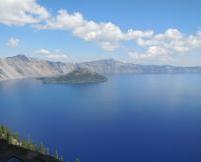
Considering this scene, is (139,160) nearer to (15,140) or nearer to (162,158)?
(162,158)

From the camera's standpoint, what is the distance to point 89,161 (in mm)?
186125

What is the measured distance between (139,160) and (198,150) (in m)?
42.9

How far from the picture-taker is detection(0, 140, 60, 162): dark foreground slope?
162 feet

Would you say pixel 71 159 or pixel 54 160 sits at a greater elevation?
pixel 54 160

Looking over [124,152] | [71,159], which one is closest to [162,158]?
[124,152]

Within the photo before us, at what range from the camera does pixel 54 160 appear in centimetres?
4828

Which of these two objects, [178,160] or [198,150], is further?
[198,150]

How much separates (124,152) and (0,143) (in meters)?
150

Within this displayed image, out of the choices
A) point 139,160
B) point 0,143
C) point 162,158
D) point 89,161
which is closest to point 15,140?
point 89,161

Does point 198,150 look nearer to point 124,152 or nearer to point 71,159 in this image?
point 124,152

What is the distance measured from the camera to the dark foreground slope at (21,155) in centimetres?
4931

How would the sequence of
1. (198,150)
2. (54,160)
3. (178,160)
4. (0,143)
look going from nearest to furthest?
(54,160), (0,143), (178,160), (198,150)

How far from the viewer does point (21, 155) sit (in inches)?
2012

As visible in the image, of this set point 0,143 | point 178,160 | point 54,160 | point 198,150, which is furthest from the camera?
point 198,150
